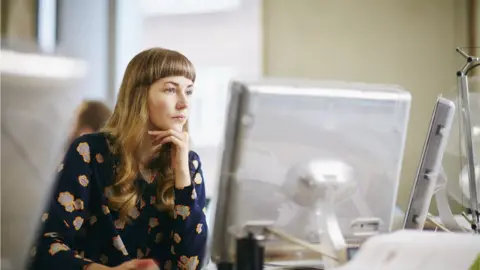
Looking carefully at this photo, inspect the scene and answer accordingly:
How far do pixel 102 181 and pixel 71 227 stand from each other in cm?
10

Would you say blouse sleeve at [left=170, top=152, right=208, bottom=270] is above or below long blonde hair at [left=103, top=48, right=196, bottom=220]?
below

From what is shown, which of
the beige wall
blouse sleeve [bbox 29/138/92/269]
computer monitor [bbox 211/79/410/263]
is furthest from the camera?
the beige wall

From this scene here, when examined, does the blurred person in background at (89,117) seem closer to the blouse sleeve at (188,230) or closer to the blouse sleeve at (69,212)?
the blouse sleeve at (69,212)

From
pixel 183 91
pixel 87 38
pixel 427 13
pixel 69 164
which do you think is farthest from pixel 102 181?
pixel 427 13

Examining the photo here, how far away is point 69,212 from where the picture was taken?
1.23 meters

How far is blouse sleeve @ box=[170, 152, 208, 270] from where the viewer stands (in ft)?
4.06

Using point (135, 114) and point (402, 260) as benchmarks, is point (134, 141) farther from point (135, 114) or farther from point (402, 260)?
point (402, 260)

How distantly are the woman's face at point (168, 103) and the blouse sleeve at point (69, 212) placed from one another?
0.47 feet

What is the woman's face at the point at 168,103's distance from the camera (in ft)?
4.12

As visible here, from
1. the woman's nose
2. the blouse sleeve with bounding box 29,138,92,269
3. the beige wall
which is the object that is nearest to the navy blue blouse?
the blouse sleeve with bounding box 29,138,92,269

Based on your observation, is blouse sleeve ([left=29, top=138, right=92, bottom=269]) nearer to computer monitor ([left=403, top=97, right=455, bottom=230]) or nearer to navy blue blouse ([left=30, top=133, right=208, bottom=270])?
navy blue blouse ([left=30, top=133, right=208, bottom=270])

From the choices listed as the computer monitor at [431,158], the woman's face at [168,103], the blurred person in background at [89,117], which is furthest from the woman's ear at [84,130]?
the computer monitor at [431,158]

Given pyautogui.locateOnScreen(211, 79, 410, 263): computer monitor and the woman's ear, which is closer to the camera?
pyautogui.locateOnScreen(211, 79, 410, 263): computer monitor

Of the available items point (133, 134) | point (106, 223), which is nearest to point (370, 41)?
point (133, 134)
